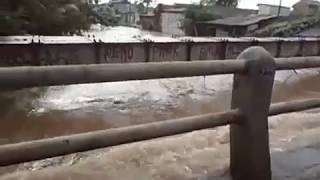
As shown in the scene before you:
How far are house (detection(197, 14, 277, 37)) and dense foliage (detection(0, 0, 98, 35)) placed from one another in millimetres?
19758

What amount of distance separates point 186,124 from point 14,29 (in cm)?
1797

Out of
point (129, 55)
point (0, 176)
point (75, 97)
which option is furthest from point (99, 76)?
point (75, 97)

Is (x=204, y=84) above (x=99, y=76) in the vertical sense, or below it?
below

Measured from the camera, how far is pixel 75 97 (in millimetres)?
16547

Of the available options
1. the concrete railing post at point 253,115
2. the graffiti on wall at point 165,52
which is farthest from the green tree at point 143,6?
the concrete railing post at point 253,115

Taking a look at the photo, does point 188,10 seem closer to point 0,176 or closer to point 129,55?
point 129,55

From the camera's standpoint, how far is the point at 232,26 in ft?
156

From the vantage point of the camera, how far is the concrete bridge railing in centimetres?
235

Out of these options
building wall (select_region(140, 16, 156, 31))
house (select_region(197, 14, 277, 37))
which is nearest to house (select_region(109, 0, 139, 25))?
building wall (select_region(140, 16, 156, 31))

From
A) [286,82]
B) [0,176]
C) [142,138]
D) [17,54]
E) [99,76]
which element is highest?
[99,76]

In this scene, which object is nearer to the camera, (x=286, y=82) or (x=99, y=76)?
(x=99, y=76)

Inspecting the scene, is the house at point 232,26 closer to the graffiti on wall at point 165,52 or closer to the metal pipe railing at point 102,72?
the graffiti on wall at point 165,52

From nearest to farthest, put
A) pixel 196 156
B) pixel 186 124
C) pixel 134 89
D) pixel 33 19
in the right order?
pixel 186 124 → pixel 196 156 → pixel 134 89 → pixel 33 19

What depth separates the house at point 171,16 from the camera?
60.1 metres
